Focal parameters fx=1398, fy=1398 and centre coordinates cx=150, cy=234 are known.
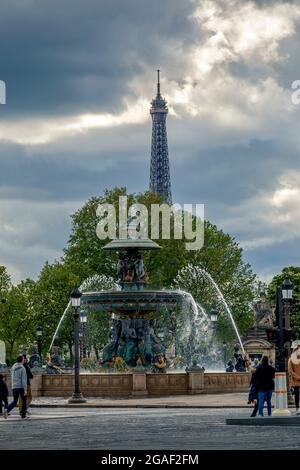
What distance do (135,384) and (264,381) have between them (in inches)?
788

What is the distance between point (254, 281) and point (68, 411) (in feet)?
261

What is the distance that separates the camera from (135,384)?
5569 centimetres

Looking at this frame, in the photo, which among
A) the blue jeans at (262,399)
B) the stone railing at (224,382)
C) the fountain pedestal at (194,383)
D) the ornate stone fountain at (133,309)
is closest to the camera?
the blue jeans at (262,399)

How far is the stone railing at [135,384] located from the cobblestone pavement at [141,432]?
13.5 metres

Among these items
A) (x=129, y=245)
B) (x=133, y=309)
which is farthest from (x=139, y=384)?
(x=129, y=245)

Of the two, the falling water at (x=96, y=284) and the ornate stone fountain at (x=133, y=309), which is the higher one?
the falling water at (x=96, y=284)

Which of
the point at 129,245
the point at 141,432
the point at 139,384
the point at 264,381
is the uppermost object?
Answer: the point at 129,245

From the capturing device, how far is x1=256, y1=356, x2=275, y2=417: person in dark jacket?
35875 millimetres

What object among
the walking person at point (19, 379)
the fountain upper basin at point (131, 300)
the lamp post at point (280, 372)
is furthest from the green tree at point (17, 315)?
the lamp post at point (280, 372)

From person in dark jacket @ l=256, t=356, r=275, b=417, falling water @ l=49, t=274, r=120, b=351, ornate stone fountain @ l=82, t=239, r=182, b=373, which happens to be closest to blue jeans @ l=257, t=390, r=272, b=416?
person in dark jacket @ l=256, t=356, r=275, b=417

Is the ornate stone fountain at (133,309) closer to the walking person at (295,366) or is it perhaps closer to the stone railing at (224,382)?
the stone railing at (224,382)

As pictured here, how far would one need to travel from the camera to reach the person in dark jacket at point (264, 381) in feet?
118

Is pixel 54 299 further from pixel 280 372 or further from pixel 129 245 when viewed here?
pixel 280 372

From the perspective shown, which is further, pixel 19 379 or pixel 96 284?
pixel 96 284
